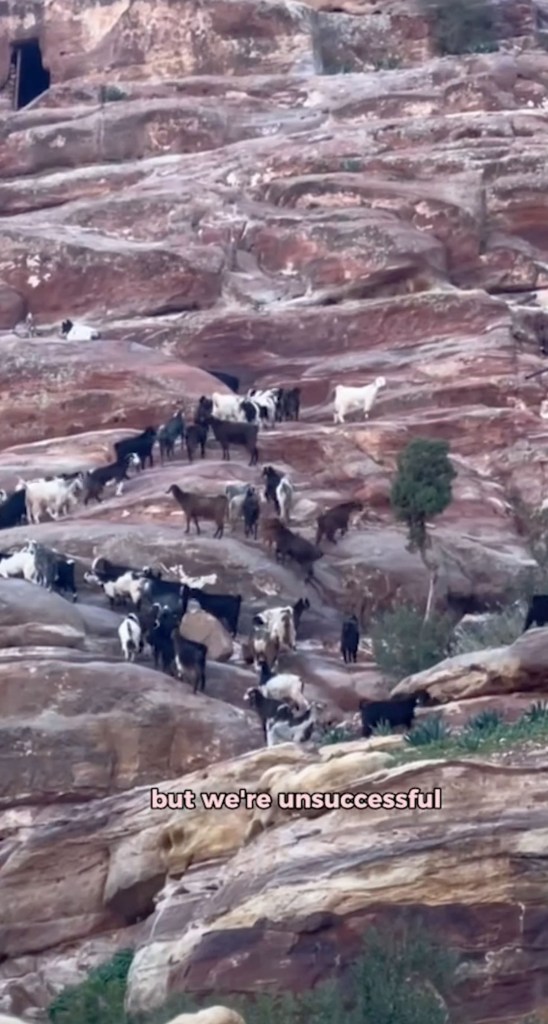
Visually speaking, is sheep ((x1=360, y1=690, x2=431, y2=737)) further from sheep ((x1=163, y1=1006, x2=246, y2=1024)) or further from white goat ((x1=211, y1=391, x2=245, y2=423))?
white goat ((x1=211, y1=391, x2=245, y2=423))

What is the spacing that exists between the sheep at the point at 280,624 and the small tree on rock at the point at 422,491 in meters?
3.36

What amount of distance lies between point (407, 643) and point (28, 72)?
37.2 meters

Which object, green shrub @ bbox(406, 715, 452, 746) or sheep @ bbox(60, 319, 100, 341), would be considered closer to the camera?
green shrub @ bbox(406, 715, 452, 746)

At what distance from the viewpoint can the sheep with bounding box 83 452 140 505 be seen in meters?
36.7

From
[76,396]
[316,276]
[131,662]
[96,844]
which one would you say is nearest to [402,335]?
[316,276]

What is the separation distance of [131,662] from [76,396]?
506 inches

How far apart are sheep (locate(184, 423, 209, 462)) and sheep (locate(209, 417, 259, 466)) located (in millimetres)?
200

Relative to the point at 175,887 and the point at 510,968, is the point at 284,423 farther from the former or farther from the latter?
the point at 510,968

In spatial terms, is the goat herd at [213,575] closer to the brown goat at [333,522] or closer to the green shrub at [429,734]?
the brown goat at [333,522]

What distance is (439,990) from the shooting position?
64.5ft

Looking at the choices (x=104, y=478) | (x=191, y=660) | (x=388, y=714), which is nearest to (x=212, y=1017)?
(x=388, y=714)

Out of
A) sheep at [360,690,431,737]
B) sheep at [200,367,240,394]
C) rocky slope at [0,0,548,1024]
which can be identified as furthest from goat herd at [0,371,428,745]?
sheep at [200,367,240,394]

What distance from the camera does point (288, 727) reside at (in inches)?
1100

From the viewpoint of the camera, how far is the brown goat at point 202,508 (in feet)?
114
